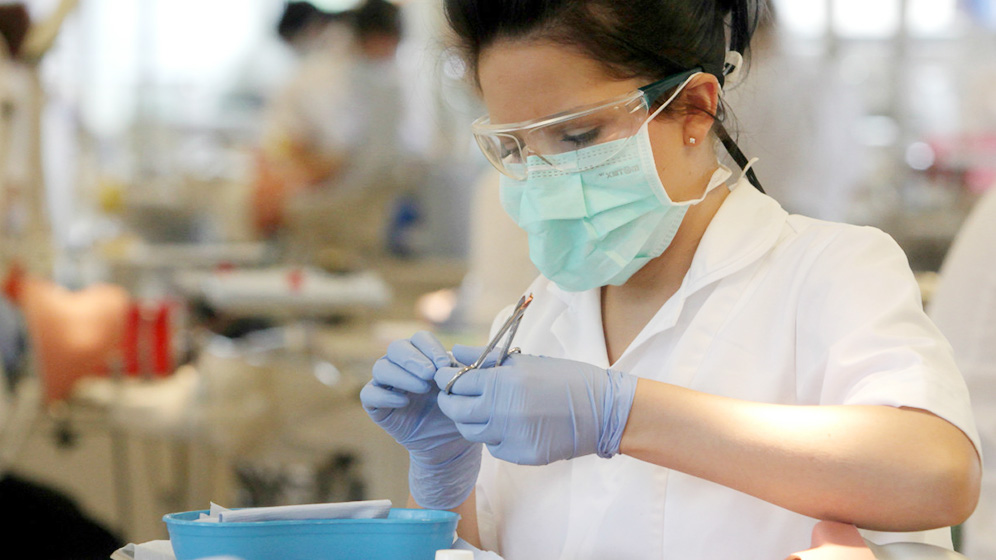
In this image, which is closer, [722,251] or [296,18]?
[722,251]

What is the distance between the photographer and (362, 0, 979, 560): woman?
31.4 inches

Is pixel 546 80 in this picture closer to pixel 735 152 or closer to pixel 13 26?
pixel 735 152

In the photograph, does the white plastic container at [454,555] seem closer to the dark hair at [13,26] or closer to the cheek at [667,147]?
the cheek at [667,147]

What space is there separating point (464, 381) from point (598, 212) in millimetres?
262

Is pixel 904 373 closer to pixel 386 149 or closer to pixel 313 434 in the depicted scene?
pixel 313 434

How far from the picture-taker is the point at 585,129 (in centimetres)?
98

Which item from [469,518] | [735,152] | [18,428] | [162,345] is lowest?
[18,428]

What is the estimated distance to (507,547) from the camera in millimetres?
1065

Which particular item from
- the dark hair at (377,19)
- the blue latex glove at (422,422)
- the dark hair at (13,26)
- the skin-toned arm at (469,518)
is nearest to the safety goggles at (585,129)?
the blue latex glove at (422,422)

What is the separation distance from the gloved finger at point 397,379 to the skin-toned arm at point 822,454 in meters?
0.19

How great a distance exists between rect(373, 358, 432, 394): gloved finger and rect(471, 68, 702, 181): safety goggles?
0.86 ft

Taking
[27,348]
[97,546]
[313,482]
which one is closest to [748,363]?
[97,546]

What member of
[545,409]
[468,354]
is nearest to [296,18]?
[468,354]

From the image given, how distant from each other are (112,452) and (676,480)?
2.69 meters
